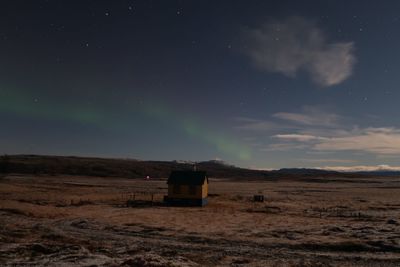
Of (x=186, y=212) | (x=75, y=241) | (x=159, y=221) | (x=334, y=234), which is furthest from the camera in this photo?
(x=186, y=212)

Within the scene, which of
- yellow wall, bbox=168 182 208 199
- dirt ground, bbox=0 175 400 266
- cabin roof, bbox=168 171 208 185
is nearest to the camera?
dirt ground, bbox=0 175 400 266

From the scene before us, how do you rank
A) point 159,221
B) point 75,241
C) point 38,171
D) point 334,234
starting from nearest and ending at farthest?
point 75,241, point 334,234, point 159,221, point 38,171

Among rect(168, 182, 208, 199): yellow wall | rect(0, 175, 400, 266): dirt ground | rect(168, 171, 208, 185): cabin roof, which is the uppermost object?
rect(168, 171, 208, 185): cabin roof

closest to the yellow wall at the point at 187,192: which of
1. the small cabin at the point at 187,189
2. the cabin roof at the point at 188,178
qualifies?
the small cabin at the point at 187,189

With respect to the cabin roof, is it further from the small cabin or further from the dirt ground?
the dirt ground

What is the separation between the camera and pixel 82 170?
574ft

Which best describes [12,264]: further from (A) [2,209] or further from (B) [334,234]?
(A) [2,209]

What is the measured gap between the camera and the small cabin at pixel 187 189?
54.8 metres

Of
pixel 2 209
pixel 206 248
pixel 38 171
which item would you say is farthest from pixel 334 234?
pixel 38 171

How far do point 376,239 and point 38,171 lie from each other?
158 m

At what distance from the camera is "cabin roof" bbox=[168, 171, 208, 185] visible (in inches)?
2197

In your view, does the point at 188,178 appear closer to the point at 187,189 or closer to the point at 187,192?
the point at 187,189

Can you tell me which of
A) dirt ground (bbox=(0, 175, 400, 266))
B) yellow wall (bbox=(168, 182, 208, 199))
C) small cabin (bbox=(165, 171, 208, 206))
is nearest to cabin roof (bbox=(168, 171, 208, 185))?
small cabin (bbox=(165, 171, 208, 206))

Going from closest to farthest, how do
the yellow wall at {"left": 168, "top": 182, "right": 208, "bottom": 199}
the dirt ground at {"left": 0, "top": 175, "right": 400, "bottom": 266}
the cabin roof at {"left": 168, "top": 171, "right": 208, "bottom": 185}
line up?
the dirt ground at {"left": 0, "top": 175, "right": 400, "bottom": 266} < the yellow wall at {"left": 168, "top": 182, "right": 208, "bottom": 199} < the cabin roof at {"left": 168, "top": 171, "right": 208, "bottom": 185}
